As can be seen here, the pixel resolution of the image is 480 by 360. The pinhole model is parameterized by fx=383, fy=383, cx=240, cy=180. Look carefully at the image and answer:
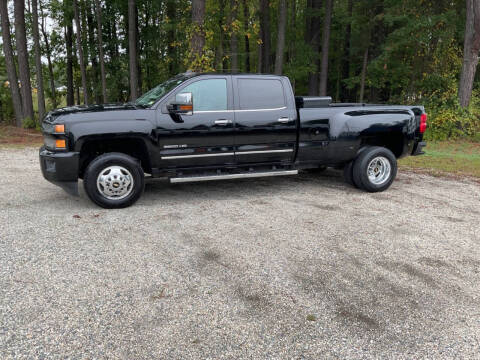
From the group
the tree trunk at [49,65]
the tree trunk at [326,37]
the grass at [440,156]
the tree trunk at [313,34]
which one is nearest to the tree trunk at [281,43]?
the tree trunk at [326,37]

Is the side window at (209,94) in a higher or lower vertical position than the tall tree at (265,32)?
lower

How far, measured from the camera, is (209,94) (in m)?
5.99

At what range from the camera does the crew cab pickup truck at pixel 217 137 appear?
5.43m

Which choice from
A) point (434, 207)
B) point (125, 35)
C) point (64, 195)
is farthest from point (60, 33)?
point (434, 207)

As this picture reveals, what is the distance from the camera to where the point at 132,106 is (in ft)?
19.5

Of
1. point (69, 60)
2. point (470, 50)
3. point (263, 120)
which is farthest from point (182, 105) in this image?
point (69, 60)

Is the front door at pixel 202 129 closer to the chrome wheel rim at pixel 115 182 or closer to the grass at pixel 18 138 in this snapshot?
the chrome wheel rim at pixel 115 182

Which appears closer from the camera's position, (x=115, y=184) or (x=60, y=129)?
(x=60, y=129)

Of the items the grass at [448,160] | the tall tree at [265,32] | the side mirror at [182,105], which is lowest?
the grass at [448,160]

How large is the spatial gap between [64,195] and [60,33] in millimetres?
27717

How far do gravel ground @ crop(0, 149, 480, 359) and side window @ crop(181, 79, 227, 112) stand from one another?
58.8 inches

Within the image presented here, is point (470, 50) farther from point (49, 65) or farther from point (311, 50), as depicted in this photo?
point (49, 65)

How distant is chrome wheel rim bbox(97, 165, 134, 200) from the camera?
545 centimetres

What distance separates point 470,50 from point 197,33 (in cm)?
1000
